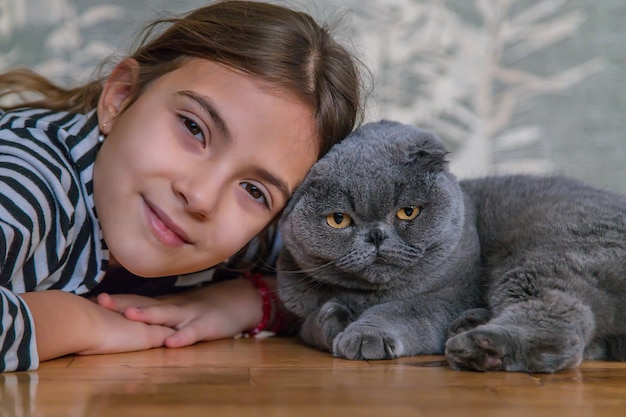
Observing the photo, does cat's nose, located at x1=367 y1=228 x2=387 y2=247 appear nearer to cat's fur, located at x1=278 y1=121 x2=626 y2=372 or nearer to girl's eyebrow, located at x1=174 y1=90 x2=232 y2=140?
cat's fur, located at x1=278 y1=121 x2=626 y2=372

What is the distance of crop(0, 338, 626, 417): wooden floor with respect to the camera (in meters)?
0.88

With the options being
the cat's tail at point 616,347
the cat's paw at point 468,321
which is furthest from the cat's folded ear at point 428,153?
the cat's tail at point 616,347

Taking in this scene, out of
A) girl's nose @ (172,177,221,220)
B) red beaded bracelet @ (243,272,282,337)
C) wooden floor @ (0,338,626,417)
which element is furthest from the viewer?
red beaded bracelet @ (243,272,282,337)

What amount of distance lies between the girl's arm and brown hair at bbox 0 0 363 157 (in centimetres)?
43

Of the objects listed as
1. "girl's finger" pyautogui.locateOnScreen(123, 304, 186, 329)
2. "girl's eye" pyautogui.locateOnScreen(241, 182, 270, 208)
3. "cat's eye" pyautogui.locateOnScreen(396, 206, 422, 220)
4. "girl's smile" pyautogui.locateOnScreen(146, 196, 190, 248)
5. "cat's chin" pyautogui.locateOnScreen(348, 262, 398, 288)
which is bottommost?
"girl's finger" pyautogui.locateOnScreen(123, 304, 186, 329)

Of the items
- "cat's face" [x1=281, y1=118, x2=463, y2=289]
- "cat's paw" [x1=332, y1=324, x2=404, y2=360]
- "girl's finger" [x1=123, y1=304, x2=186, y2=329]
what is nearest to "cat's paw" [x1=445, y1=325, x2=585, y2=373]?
"cat's paw" [x1=332, y1=324, x2=404, y2=360]

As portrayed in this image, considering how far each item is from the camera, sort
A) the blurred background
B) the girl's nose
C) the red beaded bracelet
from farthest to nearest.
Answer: the blurred background
the red beaded bracelet
the girl's nose

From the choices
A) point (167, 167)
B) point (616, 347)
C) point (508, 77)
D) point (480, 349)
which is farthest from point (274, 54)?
point (508, 77)

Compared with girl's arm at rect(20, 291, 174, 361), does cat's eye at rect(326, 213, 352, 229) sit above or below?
above

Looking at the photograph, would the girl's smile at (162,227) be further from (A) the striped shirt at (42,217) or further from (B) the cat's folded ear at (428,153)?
(B) the cat's folded ear at (428,153)

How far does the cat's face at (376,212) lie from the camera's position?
1.28m

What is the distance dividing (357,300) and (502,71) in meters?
1.25

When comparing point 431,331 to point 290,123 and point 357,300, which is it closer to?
point 357,300

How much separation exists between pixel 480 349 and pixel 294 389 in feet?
0.94
